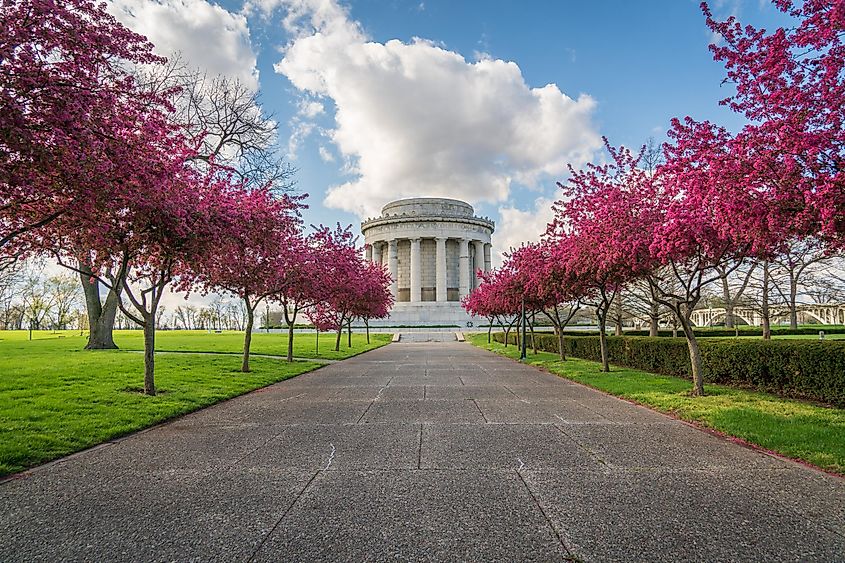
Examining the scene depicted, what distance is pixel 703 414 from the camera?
31.1ft

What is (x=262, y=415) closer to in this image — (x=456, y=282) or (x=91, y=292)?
(x=91, y=292)

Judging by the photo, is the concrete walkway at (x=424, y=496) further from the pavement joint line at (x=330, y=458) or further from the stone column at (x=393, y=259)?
the stone column at (x=393, y=259)

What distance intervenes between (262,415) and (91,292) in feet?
77.6

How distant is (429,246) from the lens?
8912 centimetres

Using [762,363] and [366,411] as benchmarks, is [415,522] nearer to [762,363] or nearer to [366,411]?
[366,411]

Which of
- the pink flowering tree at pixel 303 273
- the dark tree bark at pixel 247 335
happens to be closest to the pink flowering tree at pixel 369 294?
the pink flowering tree at pixel 303 273

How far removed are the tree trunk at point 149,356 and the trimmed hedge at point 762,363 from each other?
47.8 feet

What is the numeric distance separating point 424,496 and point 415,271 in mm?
79586

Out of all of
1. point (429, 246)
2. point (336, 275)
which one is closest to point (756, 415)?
point (336, 275)

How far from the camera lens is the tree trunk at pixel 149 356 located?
11.9 meters

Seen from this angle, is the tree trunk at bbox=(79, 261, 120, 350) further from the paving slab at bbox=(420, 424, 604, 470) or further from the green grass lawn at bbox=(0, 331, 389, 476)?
the paving slab at bbox=(420, 424, 604, 470)

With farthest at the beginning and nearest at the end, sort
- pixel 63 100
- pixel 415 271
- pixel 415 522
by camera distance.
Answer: pixel 415 271, pixel 63 100, pixel 415 522

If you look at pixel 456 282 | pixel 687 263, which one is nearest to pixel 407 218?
pixel 456 282

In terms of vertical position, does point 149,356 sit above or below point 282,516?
above
